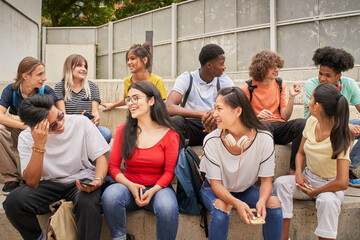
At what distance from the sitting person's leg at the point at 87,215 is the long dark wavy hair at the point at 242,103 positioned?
130cm

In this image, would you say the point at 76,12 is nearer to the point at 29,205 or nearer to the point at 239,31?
the point at 239,31

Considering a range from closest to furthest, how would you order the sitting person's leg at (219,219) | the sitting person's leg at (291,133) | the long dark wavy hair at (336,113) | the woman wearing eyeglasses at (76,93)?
the sitting person's leg at (219,219) < the long dark wavy hair at (336,113) < the sitting person's leg at (291,133) < the woman wearing eyeglasses at (76,93)

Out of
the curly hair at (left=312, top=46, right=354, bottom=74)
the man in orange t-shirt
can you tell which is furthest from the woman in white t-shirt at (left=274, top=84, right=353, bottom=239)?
the curly hair at (left=312, top=46, right=354, bottom=74)

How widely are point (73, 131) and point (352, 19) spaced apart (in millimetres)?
6907

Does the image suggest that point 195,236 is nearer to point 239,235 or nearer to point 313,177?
point 239,235

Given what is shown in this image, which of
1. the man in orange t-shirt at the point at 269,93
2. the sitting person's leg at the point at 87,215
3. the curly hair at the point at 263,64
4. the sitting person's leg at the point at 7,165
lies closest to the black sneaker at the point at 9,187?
the sitting person's leg at the point at 7,165

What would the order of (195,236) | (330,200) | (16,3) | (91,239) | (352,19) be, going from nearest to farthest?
(91,239) → (330,200) → (195,236) → (352,19) → (16,3)

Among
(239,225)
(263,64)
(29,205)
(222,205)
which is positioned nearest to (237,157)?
(222,205)

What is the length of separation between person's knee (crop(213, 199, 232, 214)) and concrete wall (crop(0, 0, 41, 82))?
369 inches

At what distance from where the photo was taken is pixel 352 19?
7586 mm

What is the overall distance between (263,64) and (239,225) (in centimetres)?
179

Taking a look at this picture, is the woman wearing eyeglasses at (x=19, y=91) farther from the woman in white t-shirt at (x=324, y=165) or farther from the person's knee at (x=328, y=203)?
the person's knee at (x=328, y=203)

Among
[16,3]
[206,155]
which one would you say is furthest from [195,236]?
[16,3]

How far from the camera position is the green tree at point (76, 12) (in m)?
20.2
